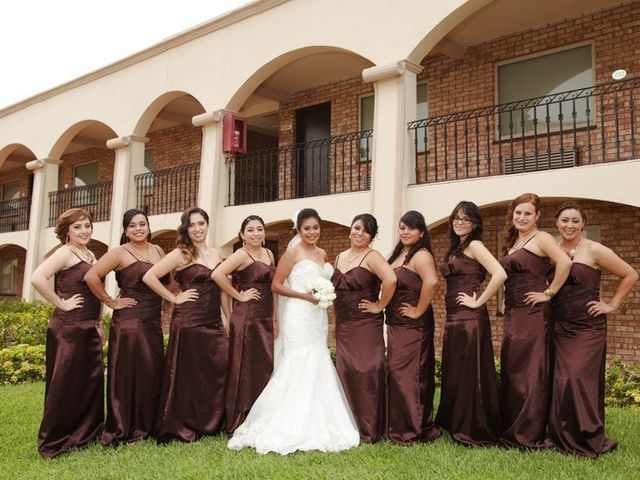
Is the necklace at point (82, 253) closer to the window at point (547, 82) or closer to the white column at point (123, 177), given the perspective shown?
the window at point (547, 82)

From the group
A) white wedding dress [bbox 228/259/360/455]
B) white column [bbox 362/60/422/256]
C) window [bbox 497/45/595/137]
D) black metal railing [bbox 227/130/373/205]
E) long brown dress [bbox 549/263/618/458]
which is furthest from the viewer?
black metal railing [bbox 227/130/373/205]

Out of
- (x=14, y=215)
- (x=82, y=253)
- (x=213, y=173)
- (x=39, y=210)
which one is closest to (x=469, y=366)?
(x=82, y=253)

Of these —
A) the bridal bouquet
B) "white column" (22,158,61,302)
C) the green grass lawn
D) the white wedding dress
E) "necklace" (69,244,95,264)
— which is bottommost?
the green grass lawn

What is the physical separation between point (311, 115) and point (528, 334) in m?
10.1

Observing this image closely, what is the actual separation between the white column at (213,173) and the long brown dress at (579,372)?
326 inches

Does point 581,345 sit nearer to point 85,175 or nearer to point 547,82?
point 547,82

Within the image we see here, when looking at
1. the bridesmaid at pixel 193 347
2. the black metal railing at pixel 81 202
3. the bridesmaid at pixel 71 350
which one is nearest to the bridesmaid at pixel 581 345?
the bridesmaid at pixel 193 347

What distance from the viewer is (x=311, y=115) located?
14.2 metres

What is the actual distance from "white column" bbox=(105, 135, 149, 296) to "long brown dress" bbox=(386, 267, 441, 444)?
9958 millimetres

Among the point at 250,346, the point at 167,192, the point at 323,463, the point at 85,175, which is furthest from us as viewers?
the point at 85,175

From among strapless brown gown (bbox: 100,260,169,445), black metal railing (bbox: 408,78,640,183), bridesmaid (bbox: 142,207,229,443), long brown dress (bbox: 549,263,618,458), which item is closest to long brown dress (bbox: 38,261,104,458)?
strapless brown gown (bbox: 100,260,169,445)

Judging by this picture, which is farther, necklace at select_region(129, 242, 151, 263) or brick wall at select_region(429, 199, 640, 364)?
brick wall at select_region(429, 199, 640, 364)

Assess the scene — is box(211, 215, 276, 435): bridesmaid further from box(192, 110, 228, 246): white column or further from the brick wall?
box(192, 110, 228, 246): white column

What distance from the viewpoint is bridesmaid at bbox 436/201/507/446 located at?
201 inches
